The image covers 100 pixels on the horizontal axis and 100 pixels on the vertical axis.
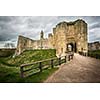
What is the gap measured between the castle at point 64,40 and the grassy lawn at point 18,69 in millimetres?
293

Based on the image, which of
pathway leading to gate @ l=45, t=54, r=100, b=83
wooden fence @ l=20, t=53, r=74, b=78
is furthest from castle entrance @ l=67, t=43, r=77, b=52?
pathway leading to gate @ l=45, t=54, r=100, b=83

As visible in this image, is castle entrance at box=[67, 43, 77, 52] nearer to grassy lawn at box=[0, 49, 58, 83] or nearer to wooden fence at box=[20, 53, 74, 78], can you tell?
wooden fence at box=[20, 53, 74, 78]

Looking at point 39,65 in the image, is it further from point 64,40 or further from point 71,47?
point 64,40

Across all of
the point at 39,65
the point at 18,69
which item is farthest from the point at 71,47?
the point at 18,69

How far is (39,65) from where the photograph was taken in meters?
4.77

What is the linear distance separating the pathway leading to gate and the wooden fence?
0.62ft

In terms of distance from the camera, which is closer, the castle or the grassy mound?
the grassy mound

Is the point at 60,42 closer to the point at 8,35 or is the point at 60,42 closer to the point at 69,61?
the point at 69,61

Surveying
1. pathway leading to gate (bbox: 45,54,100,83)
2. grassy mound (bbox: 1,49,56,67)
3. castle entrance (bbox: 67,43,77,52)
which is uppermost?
castle entrance (bbox: 67,43,77,52)

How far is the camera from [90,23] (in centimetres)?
490

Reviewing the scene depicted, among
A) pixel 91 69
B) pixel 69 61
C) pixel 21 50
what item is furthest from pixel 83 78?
pixel 21 50

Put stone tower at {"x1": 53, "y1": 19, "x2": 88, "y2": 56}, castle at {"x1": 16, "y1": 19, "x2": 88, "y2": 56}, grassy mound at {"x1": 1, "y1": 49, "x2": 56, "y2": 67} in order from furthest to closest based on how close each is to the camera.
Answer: stone tower at {"x1": 53, "y1": 19, "x2": 88, "y2": 56} → castle at {"x1": 16, "y1": 19, "x2": 88, "y2": 56} → grassy mound at {"x1": 1, "y1": 49, "x2": 56, "y2": 67}

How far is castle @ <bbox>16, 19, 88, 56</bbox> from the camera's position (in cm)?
524
